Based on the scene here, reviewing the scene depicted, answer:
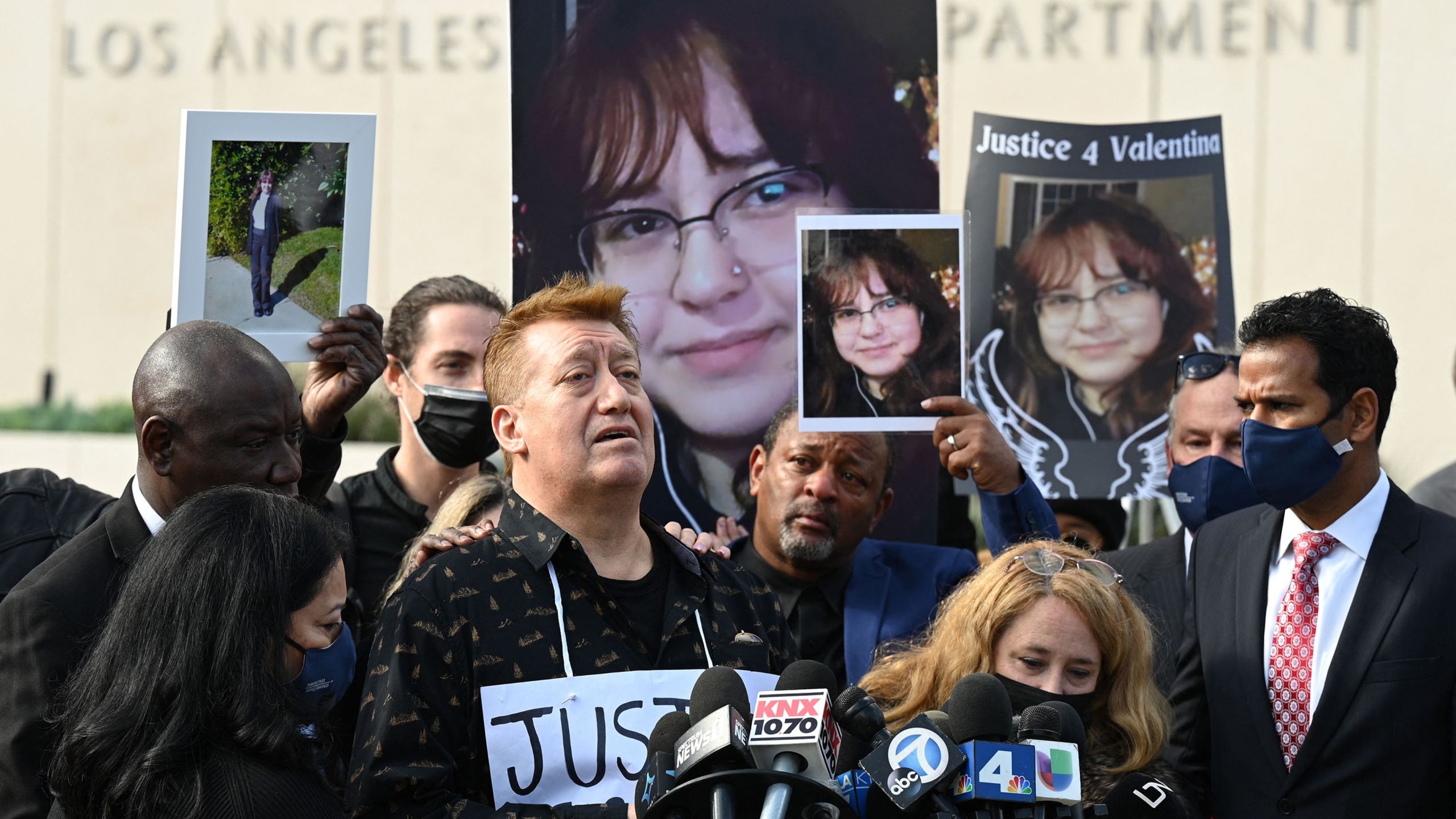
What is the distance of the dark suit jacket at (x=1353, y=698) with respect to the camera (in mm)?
3441

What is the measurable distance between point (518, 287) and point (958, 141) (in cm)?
858

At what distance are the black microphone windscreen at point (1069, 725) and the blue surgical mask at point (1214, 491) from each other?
2049mm

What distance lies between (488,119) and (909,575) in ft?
30.6

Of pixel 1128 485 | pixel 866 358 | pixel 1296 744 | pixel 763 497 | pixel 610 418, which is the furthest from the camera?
pixel 1128 485

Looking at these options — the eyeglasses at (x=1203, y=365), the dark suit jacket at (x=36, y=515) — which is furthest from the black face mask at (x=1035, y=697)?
the dark suit jacket at (x=36, y=515)

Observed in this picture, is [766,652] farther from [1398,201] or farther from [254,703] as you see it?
[1398,201]

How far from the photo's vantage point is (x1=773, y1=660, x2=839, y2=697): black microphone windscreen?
2.35 m

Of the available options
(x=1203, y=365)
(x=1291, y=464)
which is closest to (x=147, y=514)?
(x=1291, y=464)

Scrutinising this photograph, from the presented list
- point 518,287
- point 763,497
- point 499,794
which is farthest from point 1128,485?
point 499,794

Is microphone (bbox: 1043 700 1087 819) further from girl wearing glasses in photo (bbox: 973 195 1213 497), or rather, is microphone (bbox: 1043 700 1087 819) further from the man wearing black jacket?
girl wearing glasses in photo (bbox: 973 195 1213 497)

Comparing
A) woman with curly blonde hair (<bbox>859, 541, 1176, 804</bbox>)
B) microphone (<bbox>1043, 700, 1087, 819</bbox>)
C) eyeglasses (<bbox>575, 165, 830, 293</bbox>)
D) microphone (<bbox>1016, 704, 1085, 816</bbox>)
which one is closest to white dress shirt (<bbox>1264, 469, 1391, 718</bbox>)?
woman with curly blonde hair (<bbox>859, 541, 1176, 804</bbox>)

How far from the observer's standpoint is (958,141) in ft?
41.1

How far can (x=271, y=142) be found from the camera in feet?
12.1

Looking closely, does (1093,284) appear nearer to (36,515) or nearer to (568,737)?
(568,737)
